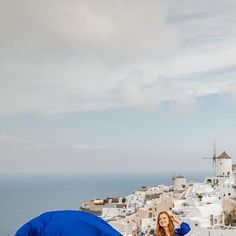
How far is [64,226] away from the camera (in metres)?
2.20

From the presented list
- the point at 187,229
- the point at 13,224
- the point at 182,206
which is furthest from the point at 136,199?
the point at 187,229

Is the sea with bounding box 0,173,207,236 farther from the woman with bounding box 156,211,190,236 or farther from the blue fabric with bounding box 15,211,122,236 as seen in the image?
the blue fabric with bounding box 15,211,122,236

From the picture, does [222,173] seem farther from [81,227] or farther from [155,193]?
[81,227]

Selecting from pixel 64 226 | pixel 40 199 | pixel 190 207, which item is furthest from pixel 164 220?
pixel 40 199

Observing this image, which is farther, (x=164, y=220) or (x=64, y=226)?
(x=164, y=220)

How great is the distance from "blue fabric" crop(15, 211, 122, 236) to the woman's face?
843mm

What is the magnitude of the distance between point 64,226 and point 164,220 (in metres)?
1.06

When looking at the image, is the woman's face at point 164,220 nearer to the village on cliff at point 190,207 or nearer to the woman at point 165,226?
the woman at point 165,226

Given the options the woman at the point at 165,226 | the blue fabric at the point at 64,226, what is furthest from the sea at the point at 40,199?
the blue fabric at the point at 64,226

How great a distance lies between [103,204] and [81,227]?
3009 cm

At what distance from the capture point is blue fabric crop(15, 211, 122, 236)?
218cm

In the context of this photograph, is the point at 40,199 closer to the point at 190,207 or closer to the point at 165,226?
the point at 190,207

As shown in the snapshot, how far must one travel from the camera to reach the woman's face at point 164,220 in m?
3.10

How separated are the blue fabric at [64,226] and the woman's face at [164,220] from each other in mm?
843
